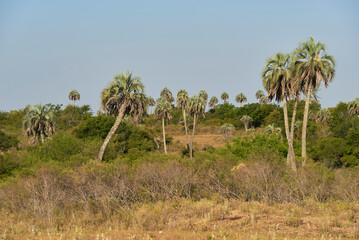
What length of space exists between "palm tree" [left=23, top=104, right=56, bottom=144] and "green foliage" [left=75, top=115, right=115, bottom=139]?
42.1 ft

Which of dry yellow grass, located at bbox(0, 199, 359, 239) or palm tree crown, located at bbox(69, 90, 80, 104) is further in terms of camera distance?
palm tree crown, located at bbox(69, 90, 80, 104)

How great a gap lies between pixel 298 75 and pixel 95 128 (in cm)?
3662

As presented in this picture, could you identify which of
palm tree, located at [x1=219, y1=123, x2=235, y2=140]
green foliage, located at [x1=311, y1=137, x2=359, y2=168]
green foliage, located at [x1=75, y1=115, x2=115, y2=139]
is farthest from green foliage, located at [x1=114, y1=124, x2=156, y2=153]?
green foliage, located at [x1=311, y1=137, x2=359, y2=168]

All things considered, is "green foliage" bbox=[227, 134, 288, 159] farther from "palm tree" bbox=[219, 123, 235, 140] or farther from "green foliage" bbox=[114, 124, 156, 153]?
"palm tree" bbox=[219, 123, 235, 140]

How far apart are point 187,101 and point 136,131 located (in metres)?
10.7

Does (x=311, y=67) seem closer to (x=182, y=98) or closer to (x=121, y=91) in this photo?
(x=121, y=91)

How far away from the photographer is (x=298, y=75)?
32.0 m

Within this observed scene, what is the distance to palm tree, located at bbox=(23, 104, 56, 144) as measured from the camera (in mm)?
43500

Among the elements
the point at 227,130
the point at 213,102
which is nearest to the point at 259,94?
the point at 213,102

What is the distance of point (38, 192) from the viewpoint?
952 inches

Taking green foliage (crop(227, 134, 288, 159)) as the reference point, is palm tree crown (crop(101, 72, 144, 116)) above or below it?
above

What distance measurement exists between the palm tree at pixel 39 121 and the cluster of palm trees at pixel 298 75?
2672 cm

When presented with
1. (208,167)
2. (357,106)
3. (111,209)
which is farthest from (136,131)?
(357,106)

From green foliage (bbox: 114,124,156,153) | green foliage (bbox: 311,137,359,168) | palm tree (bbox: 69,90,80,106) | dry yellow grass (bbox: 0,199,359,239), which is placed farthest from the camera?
palm tree (bbox: 69,90,80,106)
